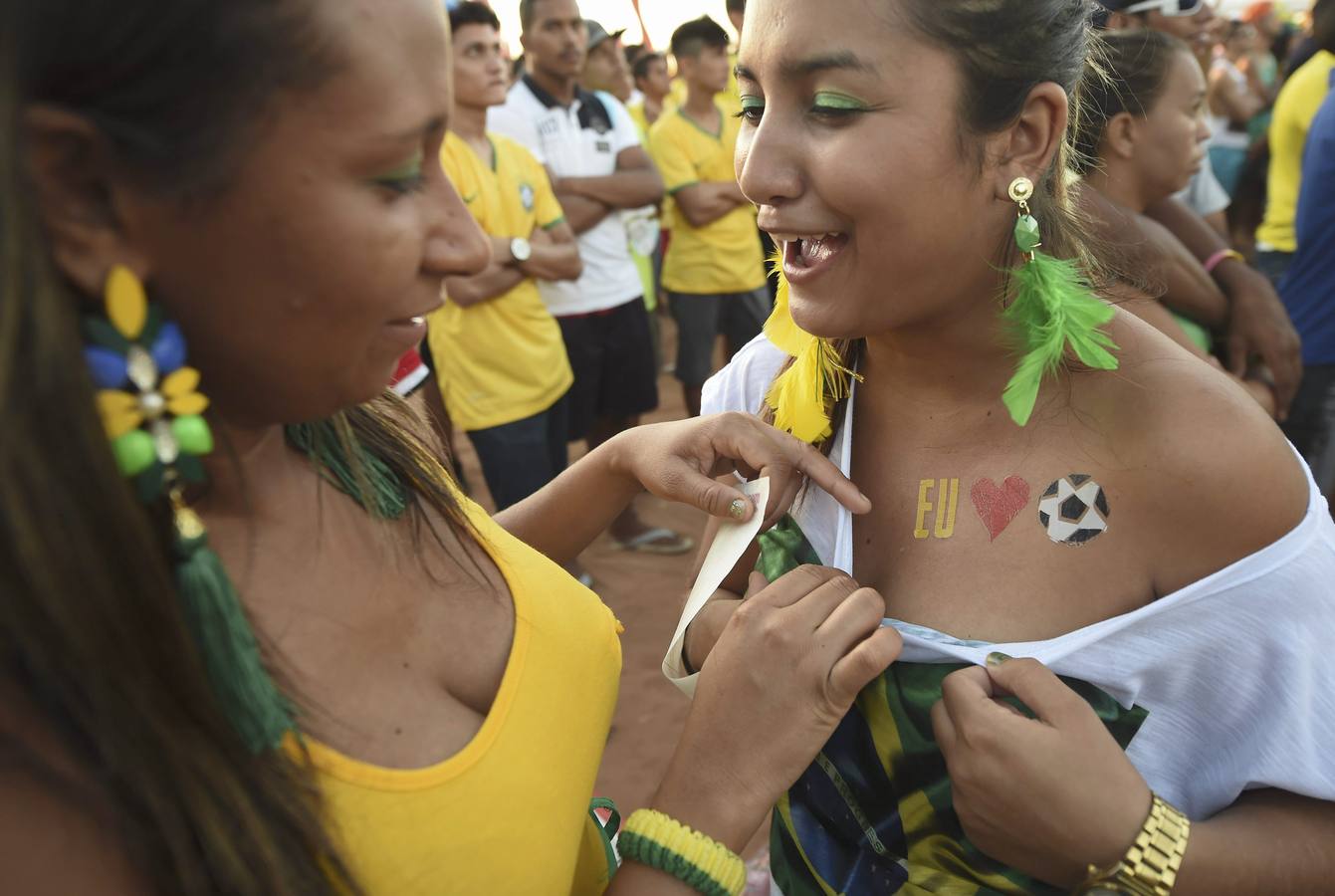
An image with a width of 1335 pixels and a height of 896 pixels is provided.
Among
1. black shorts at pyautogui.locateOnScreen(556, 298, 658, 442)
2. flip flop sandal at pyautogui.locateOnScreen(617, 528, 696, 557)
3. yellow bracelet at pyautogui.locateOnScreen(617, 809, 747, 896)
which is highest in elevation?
yellow bracelet at pyautogui.locateOnScreen(617, 809, 747, 896)

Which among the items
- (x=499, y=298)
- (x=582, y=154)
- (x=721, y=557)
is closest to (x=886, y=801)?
(x=721, y=557)

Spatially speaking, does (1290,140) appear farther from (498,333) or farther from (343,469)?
(343,469)

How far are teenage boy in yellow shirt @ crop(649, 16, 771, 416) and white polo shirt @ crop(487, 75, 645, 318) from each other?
0.93 m

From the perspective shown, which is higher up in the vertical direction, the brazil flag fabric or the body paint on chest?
the body paint on chest

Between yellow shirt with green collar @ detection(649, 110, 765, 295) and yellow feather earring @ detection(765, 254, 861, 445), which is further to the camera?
yellow shirt with green collar @ detection(649, 110, 765, 295)

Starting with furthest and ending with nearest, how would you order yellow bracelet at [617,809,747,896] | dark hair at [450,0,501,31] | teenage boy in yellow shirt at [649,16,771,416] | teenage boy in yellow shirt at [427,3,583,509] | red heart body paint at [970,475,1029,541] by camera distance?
teenage boy in yellow shirt at [649,16,771,416]
dark hair at [450,0,501,31]
teenage boy in yellow shirt at [427,3,583,509]
red heart body paint at [970,475,1029,541]
yellow bracelet at [617,809,747,896]

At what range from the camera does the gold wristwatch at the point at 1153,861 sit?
1193 millimetres

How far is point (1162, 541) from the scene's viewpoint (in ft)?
4.34

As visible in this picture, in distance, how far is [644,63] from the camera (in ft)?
35.5

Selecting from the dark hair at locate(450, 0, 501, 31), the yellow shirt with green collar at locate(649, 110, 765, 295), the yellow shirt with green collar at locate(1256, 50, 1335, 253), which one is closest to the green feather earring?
the yellow shirt with green collar at locate(1256, 50, 1335, 253)

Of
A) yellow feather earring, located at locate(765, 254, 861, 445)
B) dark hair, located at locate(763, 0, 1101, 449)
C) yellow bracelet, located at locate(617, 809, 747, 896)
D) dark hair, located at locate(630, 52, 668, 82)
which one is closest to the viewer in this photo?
yellow bracelet, located at locate(617, 809, 747, 896)

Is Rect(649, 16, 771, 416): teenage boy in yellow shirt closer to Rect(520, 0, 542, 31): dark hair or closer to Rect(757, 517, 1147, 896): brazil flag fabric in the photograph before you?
Rect(520, 0, 542, 31): dark hair

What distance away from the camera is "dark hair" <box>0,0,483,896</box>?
726 millimetres

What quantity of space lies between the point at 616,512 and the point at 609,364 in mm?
3425
